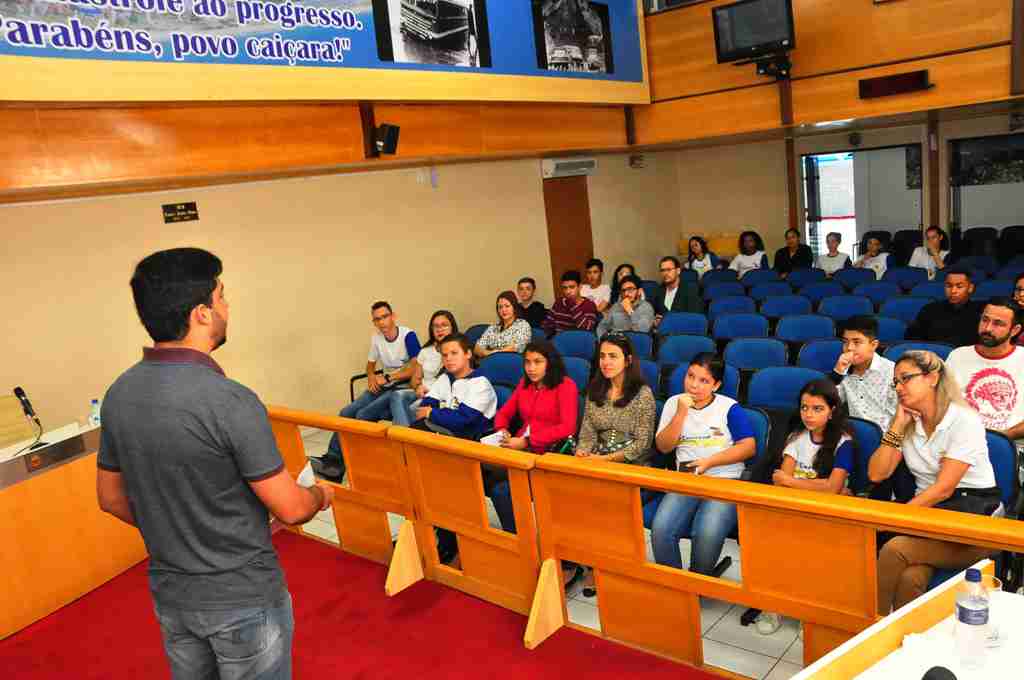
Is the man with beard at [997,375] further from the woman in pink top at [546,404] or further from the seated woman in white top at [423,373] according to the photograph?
the seated woman in white top at [423,373]

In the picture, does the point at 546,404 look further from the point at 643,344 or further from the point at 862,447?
the point at 643,344

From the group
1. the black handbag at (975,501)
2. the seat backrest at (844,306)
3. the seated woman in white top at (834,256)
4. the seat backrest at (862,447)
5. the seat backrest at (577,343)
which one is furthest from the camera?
the seated woman in white top at (834,256)

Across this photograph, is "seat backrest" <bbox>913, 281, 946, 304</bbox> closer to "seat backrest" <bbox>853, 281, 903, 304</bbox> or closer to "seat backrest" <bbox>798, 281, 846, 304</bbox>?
"seat backrest" <bbox>853, 281, 903, 304</bbox>

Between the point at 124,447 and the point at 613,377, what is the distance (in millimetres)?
2646

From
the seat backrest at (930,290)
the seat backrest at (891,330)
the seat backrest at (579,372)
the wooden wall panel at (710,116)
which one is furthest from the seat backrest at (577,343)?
the wooden wall panel at (710,116)

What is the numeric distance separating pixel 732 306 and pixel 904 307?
1.52m

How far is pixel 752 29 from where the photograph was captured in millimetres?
7707

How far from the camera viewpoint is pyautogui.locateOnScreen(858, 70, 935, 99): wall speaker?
7316 millimetres

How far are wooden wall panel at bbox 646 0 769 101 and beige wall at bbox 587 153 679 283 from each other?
8.65ft

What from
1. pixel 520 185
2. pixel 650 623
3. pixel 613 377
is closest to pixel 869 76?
pixel 520 185

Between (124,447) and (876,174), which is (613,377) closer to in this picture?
(124,447)

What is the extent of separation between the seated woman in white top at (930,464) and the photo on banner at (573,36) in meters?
5.47

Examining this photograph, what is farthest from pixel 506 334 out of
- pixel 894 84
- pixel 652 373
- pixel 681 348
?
pixel 894 84

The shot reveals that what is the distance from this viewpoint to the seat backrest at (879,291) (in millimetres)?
7051
